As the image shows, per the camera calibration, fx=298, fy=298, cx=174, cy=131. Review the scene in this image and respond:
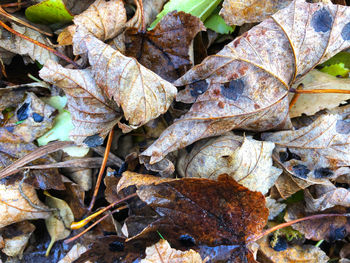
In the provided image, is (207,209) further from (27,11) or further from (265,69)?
(27,11)

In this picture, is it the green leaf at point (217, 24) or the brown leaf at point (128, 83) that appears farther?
the green leaf at point (217, 24)

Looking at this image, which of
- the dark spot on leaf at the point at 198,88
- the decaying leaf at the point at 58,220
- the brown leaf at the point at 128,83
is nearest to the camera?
the brown leaf at the point at 128,83

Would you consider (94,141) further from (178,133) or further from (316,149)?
(316,149)

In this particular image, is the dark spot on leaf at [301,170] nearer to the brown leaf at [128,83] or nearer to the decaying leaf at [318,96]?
the decaying leaf at [318,96]

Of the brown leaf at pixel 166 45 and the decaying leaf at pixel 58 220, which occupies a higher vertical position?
the brown leaf at pixel 166 45

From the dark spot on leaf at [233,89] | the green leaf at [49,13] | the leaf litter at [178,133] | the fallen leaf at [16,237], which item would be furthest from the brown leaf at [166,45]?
the fallen leaf at [16,237]

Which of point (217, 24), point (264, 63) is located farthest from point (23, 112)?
point (264, 63)
